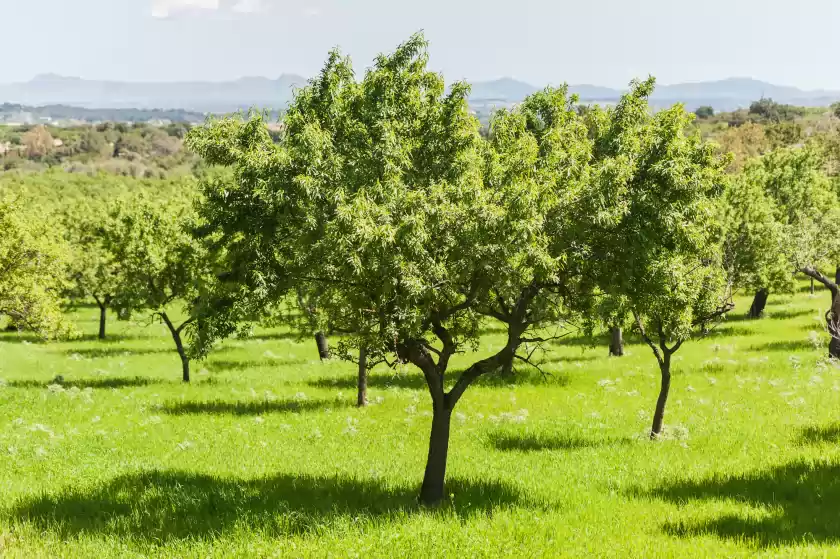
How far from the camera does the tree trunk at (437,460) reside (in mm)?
14984

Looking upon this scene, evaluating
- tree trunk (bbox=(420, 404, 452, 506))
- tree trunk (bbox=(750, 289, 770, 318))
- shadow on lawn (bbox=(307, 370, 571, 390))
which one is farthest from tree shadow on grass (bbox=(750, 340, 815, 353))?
tree trunk (bbox=(420, 404, 452, 506))

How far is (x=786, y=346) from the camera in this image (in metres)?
38.1

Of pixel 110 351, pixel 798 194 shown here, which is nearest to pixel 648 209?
pixel 798 194

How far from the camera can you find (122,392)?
3139 centimetres

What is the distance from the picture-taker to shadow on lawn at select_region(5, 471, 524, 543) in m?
13.3

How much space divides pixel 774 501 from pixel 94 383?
1274 inches

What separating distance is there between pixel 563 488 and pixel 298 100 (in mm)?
12149

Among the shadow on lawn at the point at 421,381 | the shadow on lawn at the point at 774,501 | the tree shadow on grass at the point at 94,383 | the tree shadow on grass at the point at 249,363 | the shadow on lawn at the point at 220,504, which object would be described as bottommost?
the tree shadow on grass at the point at 249,363

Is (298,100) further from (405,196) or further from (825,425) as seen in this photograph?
(825,425)

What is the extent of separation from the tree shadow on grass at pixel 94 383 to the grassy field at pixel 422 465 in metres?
0.29

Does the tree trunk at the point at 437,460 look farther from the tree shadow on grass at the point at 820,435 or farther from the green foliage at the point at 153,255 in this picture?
the green foliage at the point at 153,255

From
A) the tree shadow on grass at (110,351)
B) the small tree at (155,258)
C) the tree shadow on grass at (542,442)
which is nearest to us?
the tree shadow on grass at (542,442)

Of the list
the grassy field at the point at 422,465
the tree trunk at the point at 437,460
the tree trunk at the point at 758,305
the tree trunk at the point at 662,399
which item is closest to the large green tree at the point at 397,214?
the tree trunk at the point at 437,460

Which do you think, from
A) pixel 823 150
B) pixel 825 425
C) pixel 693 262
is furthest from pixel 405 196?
pixel 823 150
